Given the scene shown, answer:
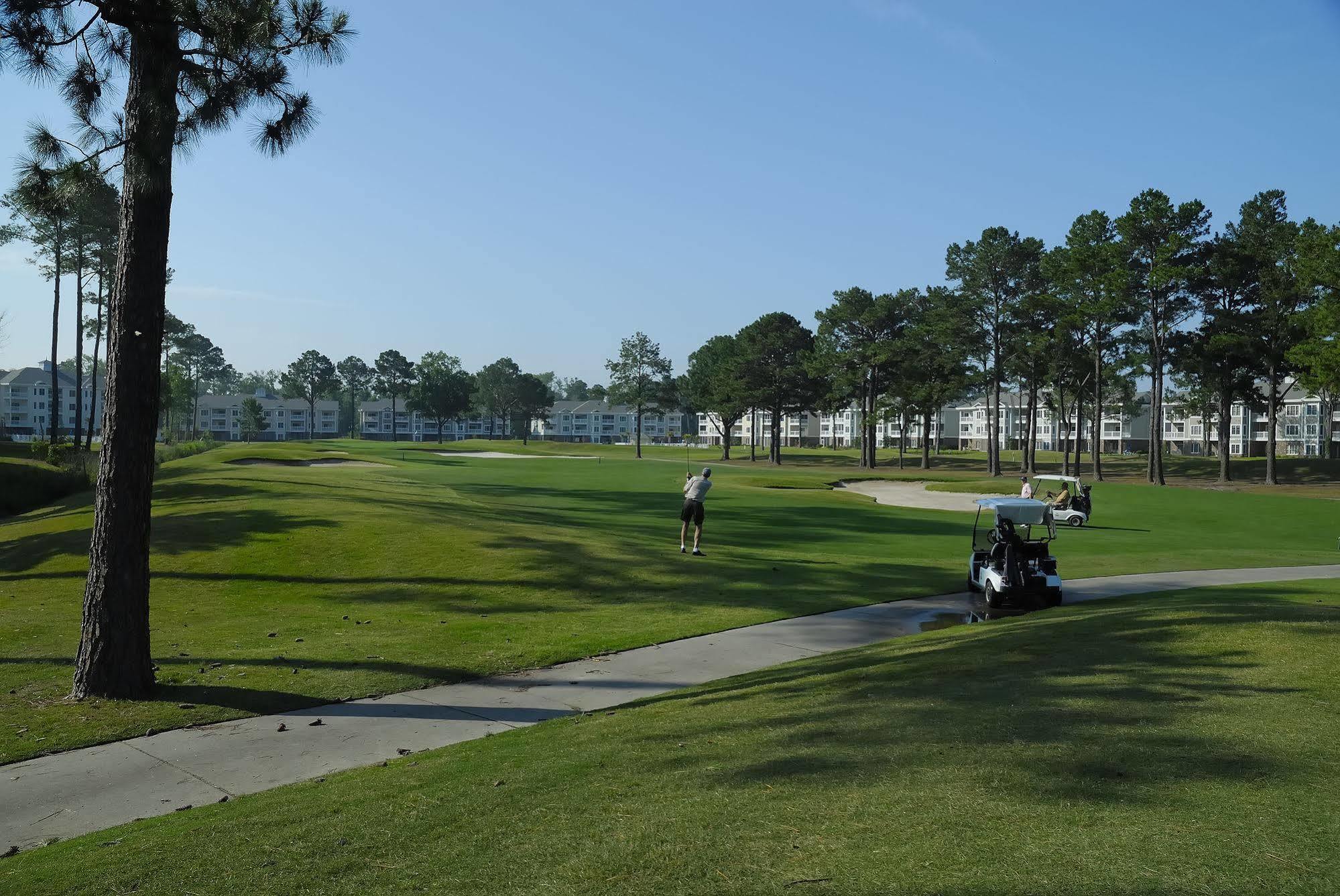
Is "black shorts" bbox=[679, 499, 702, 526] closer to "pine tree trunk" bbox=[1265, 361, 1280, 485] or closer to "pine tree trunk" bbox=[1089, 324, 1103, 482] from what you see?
"pine tree trunk" bbox=[1089, 324, 1103, 482]

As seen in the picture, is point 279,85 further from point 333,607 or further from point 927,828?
point 927,828

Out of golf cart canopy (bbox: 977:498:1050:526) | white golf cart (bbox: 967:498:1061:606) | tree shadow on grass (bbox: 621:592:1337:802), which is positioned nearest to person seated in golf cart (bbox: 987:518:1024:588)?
white golf cart (bbox: 967:498:1061:606)

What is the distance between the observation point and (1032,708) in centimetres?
766

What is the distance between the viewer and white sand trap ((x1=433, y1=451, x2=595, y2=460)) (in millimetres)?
96194

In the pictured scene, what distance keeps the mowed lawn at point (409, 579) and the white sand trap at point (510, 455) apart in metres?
58.4

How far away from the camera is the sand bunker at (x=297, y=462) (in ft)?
→ 198

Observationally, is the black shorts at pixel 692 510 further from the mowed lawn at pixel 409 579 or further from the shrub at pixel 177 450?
the shrub at pixel 177 450

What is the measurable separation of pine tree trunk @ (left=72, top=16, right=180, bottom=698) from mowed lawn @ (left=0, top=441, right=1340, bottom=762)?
754 mm

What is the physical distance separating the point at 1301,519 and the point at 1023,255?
46.0 m

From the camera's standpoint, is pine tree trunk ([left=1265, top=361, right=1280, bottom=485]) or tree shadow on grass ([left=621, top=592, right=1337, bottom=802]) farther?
pine tree trunk ([left=1265, top=361, right=1280, bottom=485])

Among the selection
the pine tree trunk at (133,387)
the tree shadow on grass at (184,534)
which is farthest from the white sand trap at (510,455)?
the pine tree trunk at (133,387)

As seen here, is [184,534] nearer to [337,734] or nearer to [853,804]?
[337,734]

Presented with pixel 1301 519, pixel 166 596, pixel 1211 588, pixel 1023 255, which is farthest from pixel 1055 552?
pixel 1023 255

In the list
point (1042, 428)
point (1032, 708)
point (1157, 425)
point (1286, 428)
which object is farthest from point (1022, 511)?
point (1042, 428)
